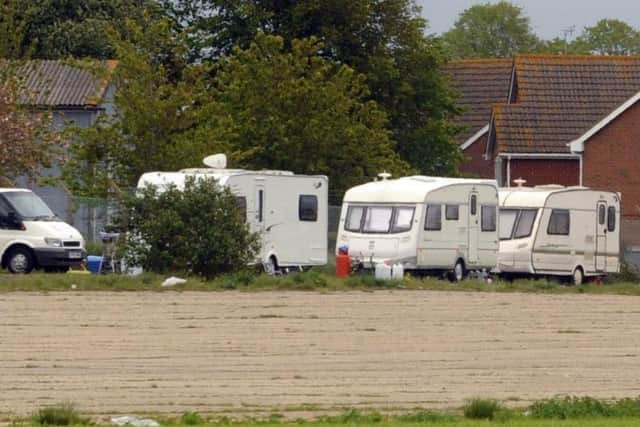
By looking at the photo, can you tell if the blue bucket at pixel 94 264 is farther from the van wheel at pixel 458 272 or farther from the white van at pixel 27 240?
the van wheel at pixel 458 272

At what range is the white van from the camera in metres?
36.2

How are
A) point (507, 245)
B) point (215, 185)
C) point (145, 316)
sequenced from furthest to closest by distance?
point (507, 245), point (215, 185), point (145, 316)

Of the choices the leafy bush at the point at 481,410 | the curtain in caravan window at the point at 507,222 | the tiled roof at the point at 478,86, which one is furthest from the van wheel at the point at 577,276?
the tiled roof at the point at 478,86

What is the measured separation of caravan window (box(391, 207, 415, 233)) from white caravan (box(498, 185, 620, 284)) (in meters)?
3.97

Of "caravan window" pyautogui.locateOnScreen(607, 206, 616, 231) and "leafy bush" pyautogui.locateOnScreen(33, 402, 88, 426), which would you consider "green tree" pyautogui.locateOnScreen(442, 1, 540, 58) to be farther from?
"leafy bush" pyautogui.locateOnScreen(33, 402, 88, 426)

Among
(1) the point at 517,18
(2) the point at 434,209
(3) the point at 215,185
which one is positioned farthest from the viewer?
(1) the point at 517,18

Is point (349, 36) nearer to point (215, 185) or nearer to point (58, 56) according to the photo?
point (58, 56)

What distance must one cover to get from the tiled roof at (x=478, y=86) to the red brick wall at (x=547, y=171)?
14.2 meters

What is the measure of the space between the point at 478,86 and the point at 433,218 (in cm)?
3859

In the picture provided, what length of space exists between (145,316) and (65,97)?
34264mm

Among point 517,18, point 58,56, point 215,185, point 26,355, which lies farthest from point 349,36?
point 517,18

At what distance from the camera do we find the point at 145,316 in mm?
26250

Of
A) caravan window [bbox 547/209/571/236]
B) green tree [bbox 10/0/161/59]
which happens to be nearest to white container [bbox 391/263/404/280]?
caravan window [bbox 547/209/571/236]

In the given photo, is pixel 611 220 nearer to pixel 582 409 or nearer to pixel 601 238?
pixel 601 238
